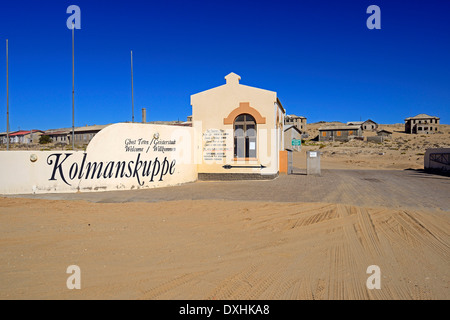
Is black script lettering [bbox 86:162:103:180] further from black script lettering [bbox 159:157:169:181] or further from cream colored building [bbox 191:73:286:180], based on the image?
cream colored building [bbox 191:73:286:180]

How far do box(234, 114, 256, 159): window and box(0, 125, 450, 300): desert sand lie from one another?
6.31 metres

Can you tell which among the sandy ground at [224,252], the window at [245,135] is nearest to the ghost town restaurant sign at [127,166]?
the sandy ground at [224,252]

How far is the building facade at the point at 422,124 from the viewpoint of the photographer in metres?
67.5

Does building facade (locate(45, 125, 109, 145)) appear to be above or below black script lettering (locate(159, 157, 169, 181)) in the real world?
above

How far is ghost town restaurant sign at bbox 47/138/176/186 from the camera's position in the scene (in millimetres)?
11188

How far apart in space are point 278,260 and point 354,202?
5.19 metres

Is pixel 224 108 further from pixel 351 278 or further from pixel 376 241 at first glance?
pixel 351 278

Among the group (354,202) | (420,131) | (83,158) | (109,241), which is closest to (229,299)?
(109,241)

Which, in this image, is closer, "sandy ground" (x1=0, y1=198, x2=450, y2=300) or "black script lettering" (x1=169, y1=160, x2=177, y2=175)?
"sandy ground" (x1=0, y1=198, x2=450, y2=300)

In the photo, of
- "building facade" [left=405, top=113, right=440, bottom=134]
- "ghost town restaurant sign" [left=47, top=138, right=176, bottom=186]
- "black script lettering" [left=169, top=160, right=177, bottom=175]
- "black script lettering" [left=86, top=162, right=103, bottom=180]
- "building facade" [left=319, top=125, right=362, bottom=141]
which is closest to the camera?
"ghost town restaurant sign" [left=47, top=138, right=176, bottom=186]
